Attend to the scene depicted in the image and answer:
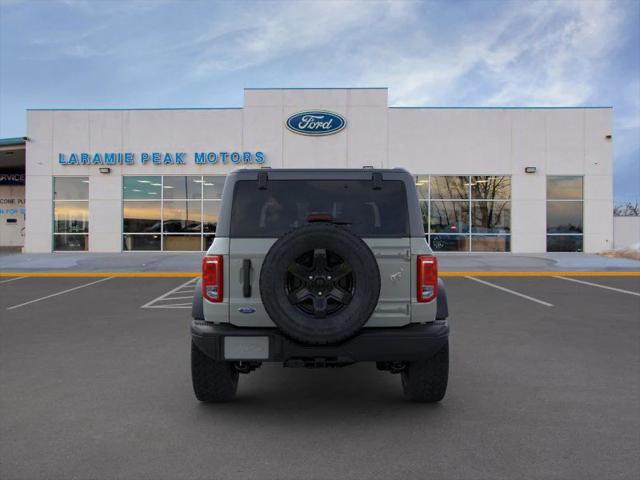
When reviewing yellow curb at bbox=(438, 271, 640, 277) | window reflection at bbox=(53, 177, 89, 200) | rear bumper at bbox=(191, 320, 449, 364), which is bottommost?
yellow curb at bbox=(438, 271, 640, 277)

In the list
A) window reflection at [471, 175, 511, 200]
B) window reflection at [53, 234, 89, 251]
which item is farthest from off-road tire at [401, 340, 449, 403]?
window reflection at [53, 234, 89, 251]

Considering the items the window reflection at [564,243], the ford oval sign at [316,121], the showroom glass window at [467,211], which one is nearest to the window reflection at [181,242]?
the ford oval sign at [316,121]

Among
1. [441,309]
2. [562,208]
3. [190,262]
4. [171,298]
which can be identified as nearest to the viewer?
[441,309]

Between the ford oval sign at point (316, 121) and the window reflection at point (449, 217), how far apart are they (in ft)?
17.4

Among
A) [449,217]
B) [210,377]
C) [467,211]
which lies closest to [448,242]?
[449,217]

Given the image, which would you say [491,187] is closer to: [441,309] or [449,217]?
[449,217]

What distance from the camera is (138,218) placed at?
21.4 m

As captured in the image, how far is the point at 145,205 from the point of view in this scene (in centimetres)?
2125

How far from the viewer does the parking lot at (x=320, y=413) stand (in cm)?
314

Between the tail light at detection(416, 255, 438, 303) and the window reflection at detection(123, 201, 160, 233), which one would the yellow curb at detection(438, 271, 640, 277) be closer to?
the tail light at detection(416, 255, 438, 303)

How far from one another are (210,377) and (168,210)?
18.3 meters

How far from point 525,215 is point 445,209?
11.0 feet

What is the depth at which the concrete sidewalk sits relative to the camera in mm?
15906

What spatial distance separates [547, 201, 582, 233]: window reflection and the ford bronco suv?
19.3m
